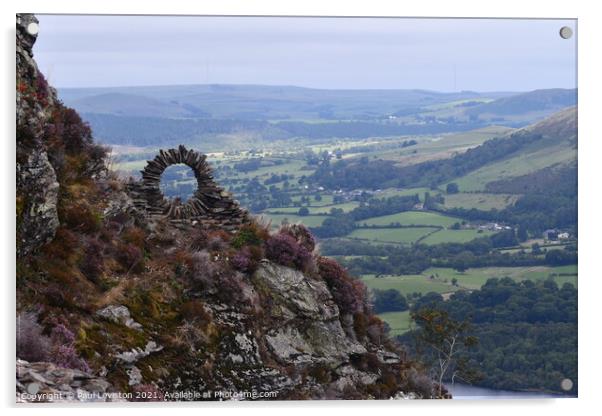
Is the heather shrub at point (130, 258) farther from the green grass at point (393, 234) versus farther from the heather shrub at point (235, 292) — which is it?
the green grass at point (393, 234)

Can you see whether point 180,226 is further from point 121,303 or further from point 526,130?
point 526,130

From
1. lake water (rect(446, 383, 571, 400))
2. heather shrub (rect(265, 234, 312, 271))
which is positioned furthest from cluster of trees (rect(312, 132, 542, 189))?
lake water (rect(446, 383, 571, 400))

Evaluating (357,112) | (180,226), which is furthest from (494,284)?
(180,226)

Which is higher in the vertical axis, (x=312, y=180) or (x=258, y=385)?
(x=312, y=180)

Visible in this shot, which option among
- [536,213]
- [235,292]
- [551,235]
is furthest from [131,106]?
[551,235]

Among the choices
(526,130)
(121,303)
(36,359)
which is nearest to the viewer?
(36,359)

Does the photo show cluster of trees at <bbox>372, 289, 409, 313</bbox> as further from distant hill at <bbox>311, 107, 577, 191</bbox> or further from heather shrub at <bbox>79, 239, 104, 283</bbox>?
heather shrub at <bbox>79, 239, 104, 283</bbox>

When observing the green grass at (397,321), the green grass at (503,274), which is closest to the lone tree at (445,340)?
the green grass at (397,321)
